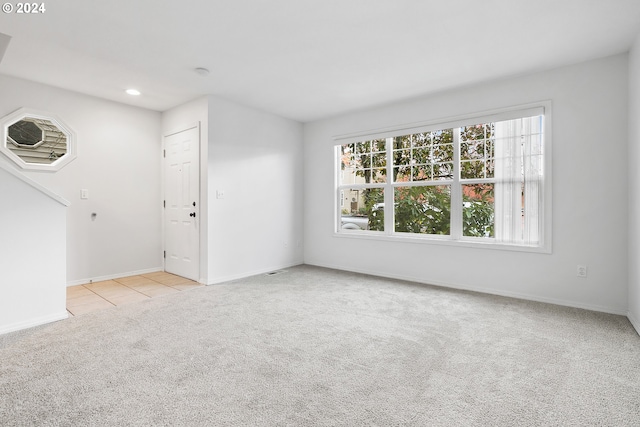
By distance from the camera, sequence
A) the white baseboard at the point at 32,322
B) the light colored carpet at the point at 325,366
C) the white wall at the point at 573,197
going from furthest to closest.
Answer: the white wall at the point at 573,197 < the white baseboard at the point at 32,322 < the light colored carpet at the point at 325,366

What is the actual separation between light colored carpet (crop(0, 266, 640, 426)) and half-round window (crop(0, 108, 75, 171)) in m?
2.15

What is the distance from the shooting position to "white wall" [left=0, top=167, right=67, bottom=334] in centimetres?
264

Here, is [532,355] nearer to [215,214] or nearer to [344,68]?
[344,68]

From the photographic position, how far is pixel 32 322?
2762mm

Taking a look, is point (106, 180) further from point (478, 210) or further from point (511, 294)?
point (511, 294)

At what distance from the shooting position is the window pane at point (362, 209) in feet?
16.0

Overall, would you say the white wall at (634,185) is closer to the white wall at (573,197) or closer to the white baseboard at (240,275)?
the white wall at (573,197)

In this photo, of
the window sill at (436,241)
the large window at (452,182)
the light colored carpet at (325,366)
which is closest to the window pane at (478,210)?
the large window at (452,182)

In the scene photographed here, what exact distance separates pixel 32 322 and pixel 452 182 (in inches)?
181

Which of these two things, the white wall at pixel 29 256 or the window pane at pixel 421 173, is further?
the window pane at pixel 421 173

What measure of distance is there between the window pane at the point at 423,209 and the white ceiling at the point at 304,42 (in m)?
1.32

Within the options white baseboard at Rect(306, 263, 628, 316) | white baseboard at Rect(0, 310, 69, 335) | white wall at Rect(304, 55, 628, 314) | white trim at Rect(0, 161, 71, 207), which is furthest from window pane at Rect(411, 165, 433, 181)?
white baseboard at Rect(0, 310, 69, 335)

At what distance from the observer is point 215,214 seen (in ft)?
13.9

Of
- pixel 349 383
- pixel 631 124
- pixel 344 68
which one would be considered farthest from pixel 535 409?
pixel 344 68
